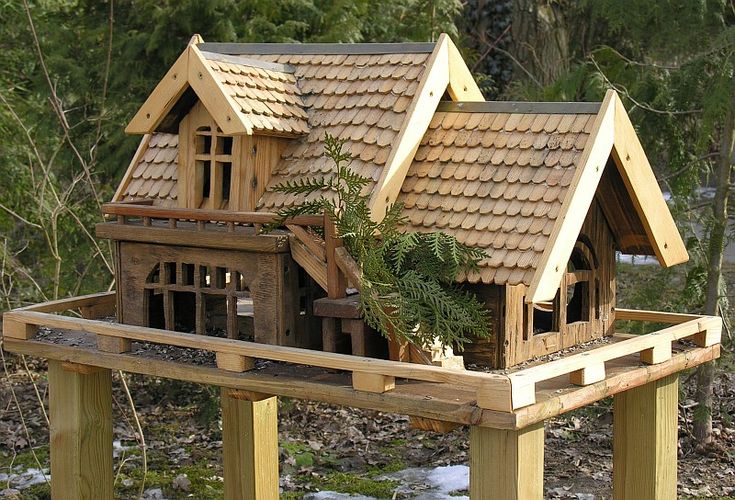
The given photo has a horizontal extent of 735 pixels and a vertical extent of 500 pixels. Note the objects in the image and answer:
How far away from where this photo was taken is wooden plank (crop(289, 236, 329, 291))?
406 centimetres

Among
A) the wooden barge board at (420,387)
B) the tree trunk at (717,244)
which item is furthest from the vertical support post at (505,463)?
the tree trunk at (717,244)

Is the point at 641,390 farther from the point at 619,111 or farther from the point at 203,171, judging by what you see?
the point at 203,171

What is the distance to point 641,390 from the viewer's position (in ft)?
16.2

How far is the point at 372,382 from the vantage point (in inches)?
151

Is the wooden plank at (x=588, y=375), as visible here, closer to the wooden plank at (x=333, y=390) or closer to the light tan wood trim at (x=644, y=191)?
the wooden plank at (x=333, y=390)

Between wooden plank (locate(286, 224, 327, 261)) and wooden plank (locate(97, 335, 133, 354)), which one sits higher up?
wooden plank (locate(286, 224, 327, 261))

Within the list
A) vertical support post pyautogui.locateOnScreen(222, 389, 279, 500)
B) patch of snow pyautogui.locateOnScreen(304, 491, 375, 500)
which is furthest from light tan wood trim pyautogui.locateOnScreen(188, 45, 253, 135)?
patch of snow pyautogui.locateOnScreen(304, 491, 375, 500)

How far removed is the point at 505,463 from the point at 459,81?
1.70 metres

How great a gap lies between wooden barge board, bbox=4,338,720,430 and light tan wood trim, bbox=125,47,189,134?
1.00 metres

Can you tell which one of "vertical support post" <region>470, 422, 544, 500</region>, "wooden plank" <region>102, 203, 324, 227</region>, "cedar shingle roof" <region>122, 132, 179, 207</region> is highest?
"cedar shingle roof" <region>122, 132, 179, 207</region>

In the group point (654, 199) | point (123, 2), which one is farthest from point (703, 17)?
point (123, 2)

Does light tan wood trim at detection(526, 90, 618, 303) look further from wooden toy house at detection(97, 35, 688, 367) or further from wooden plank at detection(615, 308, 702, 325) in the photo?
wooden plank at detection(615, 308, 702, 325)

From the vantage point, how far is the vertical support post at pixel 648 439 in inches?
194

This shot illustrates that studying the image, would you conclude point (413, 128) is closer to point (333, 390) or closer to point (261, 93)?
point (261, 93)
